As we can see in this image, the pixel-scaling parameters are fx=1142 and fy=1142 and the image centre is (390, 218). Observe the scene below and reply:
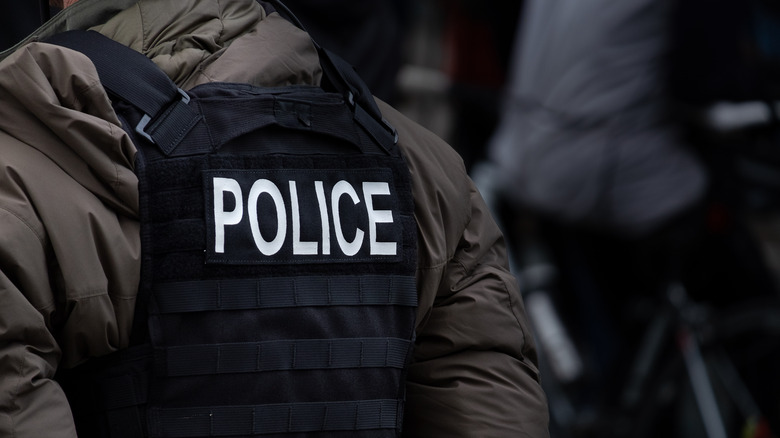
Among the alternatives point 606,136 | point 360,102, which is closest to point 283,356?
point 360,102

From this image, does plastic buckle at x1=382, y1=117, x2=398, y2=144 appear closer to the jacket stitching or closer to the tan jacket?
the tan jacket

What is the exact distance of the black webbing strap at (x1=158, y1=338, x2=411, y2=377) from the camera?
5.34 ft

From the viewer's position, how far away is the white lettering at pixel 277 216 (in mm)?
1661

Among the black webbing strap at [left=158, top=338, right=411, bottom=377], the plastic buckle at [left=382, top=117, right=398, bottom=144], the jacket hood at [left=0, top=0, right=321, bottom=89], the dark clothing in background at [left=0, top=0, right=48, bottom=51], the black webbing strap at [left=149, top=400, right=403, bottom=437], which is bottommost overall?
the black webbing strap at [left=149, top=400, right=403, bottom=437]

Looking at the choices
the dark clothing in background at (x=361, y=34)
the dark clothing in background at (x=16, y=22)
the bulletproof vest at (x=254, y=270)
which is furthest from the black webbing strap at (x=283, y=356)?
the dark clothing in background at (x=16, y=22)

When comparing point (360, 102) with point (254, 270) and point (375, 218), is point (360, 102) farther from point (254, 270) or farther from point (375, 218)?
point (254, 270)

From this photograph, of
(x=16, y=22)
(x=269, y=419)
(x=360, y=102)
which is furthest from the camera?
(x=16, y=22)

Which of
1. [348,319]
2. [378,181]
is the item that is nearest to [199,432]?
[348,319]

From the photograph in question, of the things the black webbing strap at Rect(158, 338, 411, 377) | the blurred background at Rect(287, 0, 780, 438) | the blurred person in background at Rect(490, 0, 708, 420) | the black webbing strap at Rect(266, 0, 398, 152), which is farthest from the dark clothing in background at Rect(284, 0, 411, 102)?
the black webbing strap at Rect(158, 338, 411, 377)

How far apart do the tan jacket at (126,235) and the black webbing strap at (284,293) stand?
0.06 meters

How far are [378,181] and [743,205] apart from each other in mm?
2741

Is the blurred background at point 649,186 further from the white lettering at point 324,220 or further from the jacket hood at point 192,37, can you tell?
the white lettering at point 324,220

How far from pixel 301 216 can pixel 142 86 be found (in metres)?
0.30

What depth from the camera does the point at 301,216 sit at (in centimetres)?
170
